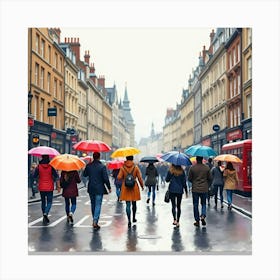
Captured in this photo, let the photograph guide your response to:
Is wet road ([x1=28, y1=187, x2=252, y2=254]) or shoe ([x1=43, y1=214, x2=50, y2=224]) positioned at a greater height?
shoe ([x1=43, y1=214, x2=50, y2=224])

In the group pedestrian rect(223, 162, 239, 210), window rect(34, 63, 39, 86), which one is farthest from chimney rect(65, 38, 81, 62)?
pedestrian rect(223, 162, 239, 210)

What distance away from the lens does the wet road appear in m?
9.06

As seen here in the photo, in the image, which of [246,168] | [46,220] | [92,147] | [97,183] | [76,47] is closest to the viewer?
[97,183]

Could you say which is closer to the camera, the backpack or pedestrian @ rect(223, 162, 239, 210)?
the backpack

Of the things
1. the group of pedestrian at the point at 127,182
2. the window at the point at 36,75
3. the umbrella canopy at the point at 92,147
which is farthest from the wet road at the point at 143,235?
the window at the point at 36,75

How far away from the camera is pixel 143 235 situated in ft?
35.4

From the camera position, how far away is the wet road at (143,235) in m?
9.06

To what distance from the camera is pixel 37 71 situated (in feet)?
112

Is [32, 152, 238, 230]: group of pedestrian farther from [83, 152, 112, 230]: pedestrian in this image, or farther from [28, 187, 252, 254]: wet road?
[28, 187, 252, 254]: wet road

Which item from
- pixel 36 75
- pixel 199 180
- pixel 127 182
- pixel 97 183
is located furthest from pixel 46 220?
pixel 36 75

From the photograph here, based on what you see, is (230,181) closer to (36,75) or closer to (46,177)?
(46,177)
